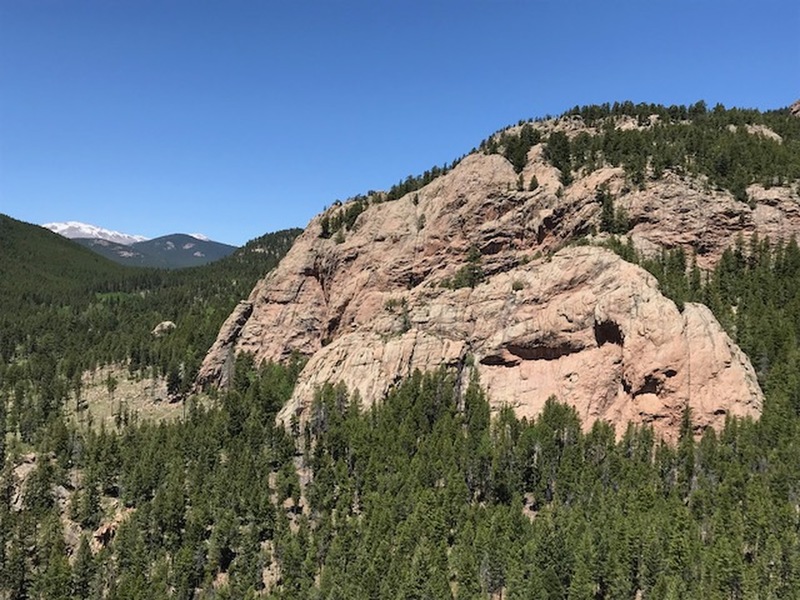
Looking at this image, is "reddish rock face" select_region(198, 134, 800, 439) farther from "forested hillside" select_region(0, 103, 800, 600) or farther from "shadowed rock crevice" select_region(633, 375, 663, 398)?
"forested hillside" select_region(0, 103, 800, 600)

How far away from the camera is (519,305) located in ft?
431

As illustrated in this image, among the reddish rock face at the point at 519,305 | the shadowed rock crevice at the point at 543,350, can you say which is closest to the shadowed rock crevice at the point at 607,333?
the reddish rock face at the point at 519,305

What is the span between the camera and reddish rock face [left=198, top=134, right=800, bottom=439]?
109312 mm

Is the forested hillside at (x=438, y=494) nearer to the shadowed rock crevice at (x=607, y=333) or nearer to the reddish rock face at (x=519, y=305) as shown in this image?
the reddish rock face at (x=519, y=305)

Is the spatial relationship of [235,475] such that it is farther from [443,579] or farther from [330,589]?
[443,579]

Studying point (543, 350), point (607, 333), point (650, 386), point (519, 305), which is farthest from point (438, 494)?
point (519, 305)

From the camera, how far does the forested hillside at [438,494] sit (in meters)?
77.2

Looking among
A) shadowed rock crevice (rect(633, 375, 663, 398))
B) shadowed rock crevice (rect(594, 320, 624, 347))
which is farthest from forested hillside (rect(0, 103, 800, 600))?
shadowed rock crevice (rect(594, 320, 624, 347))

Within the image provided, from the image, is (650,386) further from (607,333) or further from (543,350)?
(543,350)

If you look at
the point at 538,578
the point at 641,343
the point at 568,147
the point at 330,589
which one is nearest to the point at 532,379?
the point at 641,343

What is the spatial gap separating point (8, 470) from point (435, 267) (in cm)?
10990

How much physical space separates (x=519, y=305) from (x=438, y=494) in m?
52.4

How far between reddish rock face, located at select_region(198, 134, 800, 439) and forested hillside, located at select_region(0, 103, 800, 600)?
17.9 feet

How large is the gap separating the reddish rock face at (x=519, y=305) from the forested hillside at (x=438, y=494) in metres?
5.47
